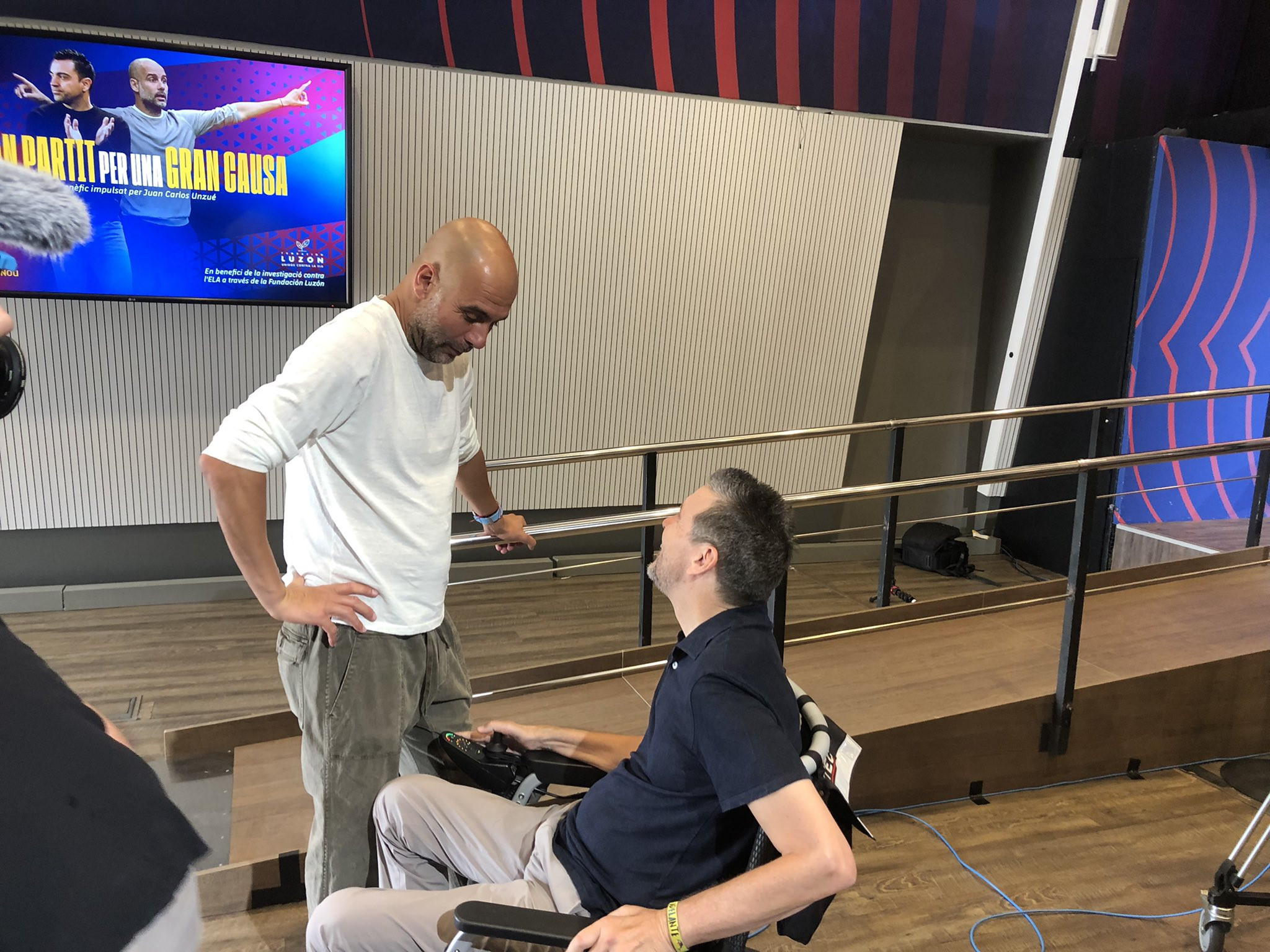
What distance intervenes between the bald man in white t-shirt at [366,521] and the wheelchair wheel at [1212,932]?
1.79 m

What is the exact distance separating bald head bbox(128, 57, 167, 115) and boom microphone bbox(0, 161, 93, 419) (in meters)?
0.49

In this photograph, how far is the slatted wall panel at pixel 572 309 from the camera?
4133mm

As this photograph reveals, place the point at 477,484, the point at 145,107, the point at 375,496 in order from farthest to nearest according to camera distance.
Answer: the point at 145,107
the point at 477,484
the point at 375,496

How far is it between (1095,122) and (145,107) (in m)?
5.37

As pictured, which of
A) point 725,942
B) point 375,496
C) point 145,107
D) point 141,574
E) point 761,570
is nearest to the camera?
point 725,942

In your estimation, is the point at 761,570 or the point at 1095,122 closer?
the point at 761,570

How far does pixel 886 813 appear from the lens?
249cm

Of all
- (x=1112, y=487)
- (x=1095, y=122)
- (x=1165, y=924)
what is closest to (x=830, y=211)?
(x=1095, y=122)

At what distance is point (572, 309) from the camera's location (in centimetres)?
480

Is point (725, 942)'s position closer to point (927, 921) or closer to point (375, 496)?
point (375, 496)

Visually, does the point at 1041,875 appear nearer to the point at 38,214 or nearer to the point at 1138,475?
the point at 1138,475

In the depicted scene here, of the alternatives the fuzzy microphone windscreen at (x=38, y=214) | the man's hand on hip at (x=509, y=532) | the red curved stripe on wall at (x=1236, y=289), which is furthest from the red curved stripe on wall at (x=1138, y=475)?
the fuzzy microphone windscreen at (x=38, y=214)

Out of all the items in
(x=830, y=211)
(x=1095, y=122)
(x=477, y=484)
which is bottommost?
(x=477, y=484)

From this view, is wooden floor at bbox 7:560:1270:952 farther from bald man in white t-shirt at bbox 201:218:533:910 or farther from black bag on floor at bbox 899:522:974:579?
black bag on floor at bbox 899:522:974:579
